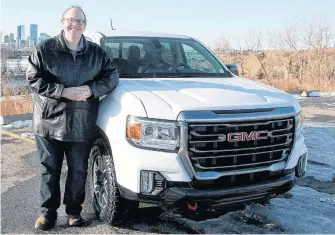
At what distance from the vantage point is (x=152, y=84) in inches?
148

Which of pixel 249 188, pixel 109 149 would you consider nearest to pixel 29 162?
pixel 109 149

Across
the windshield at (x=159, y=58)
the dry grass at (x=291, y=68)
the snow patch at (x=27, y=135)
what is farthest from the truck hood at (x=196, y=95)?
the dry grass at (x=291, y=68)

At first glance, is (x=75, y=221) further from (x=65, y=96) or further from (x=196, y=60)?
(x=196, y=60)

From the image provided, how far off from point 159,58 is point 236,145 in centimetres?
184

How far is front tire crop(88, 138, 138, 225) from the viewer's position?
10.9 ft

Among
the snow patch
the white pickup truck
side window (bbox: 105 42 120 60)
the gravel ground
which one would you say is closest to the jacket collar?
the white pickup truck

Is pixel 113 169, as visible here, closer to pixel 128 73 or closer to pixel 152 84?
pixel 152 84

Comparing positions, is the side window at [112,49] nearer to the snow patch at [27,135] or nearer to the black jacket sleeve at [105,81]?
the black jacket sleeve at [105,81]

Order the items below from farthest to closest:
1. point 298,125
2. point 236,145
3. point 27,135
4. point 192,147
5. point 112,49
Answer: point 27,135 < point 112,49 < point 298,125 < point 236,145 < point 192,147

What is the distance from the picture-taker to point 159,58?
4.62m

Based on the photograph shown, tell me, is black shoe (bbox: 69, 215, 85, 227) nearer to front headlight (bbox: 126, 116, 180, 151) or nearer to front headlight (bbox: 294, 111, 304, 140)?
front headlight (bbox: 126, 116, 180, 151)

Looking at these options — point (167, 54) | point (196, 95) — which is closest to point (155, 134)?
point (196, 95)

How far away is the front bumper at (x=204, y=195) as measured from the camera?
119 inches

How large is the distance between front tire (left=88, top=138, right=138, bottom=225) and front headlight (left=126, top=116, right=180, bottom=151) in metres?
0.43
